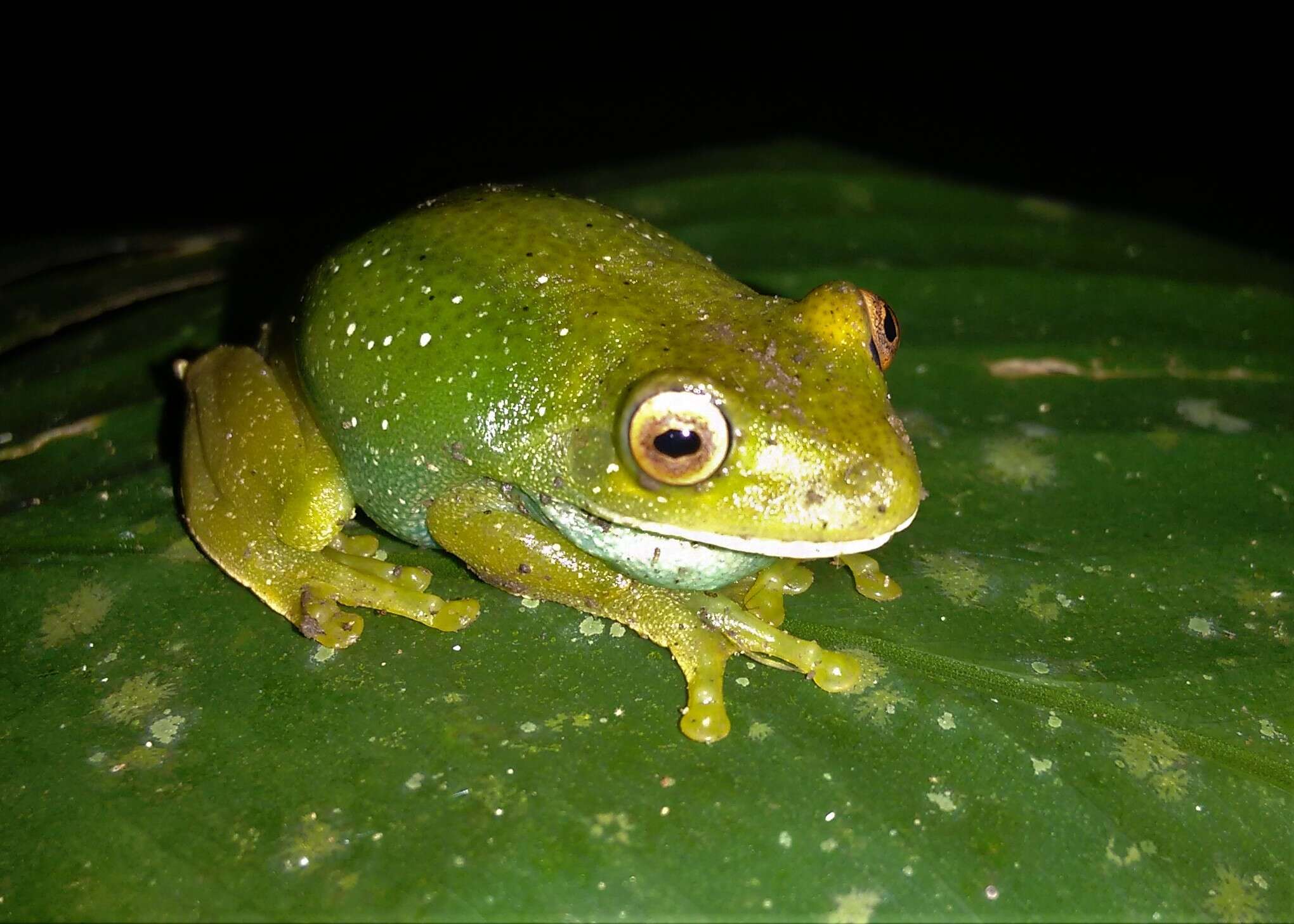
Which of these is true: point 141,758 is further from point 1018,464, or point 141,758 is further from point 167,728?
point 1018,464

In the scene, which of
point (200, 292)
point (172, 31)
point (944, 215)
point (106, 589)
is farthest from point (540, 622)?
point (172, 31)

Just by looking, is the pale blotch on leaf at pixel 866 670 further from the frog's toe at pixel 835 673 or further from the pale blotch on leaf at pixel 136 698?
the pale blotch on leaf at pixel 136 698

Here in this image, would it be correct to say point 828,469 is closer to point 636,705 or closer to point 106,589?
point 636,705

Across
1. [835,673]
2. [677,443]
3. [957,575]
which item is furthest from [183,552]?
[957,575]

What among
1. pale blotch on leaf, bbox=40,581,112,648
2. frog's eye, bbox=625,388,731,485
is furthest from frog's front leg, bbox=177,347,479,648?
frog's eye, bbox=625,388,731,485

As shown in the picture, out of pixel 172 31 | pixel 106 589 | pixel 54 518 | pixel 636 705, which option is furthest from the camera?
pixel 172 31

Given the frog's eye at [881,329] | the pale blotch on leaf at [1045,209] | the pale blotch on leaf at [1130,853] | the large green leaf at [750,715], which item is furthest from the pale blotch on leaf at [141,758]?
the pale blotch on leaf at [1045,209]

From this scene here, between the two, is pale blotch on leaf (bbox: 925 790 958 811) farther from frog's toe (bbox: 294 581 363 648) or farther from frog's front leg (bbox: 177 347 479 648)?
frog's toe (bbox: 294 581 363 648)
